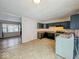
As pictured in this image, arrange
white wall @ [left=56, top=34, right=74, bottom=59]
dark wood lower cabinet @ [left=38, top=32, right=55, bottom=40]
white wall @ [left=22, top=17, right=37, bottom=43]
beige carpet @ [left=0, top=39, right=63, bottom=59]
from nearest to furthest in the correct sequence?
white wall @ [left=56, top=34, right=74, bottom=59] → beige carpet @ [left=0, top=39, right=63, bottom=59] → white wall @ [left=22, top=17, right=37, bottom=43] → dark wood lower cabinet @ [left=38, top=32, right=55, bottom=40]

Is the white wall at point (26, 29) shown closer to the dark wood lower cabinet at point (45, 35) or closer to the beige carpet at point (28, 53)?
the dark wood lower cabinet at point (45, 35)

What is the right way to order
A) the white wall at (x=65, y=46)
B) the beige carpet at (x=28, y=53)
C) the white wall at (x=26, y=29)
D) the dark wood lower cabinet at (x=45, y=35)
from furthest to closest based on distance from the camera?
the dark wood lower cabinet at (x=45, y=35) < the white wall at (x=26, y=29) < the beige carpet at (x=28, y=53) < the white wall at (x=65, y=46)

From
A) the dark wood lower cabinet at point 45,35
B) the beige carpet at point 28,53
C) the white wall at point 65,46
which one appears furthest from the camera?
the dark wood lower cabinet at point 45,35

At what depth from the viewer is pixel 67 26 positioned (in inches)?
283

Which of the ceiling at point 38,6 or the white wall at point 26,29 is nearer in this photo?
the ceiling at point 38,6

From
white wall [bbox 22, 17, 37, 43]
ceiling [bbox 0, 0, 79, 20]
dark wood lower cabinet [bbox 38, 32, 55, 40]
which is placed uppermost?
ceiling [bbox 0, 0, 79, 20]

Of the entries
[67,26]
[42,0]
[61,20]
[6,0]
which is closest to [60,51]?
[42,0]

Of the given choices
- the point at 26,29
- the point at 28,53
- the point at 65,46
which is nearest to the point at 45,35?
the point at 26,29

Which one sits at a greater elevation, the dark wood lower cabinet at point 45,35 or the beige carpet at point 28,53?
the dark wood lower cabinet at point 45,35

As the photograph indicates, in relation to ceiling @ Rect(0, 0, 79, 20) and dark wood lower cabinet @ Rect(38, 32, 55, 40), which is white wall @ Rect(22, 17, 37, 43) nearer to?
dark wood lower cabinet @ Rect(38, 32, 55, 40)

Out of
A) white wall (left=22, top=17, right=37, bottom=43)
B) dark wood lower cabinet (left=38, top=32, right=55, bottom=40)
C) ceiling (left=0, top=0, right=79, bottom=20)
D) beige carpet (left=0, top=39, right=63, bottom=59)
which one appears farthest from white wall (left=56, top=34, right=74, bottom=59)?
dark wood lower cabinet (left=38, top=32, right=55, bottom=40)

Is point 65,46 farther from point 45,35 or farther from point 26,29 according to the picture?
point 45,35

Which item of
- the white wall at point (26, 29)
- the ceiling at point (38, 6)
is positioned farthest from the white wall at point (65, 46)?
the white wall at point (26, 29)

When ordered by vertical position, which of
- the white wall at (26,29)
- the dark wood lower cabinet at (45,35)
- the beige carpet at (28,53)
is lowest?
the beige carpet at (28,53)
